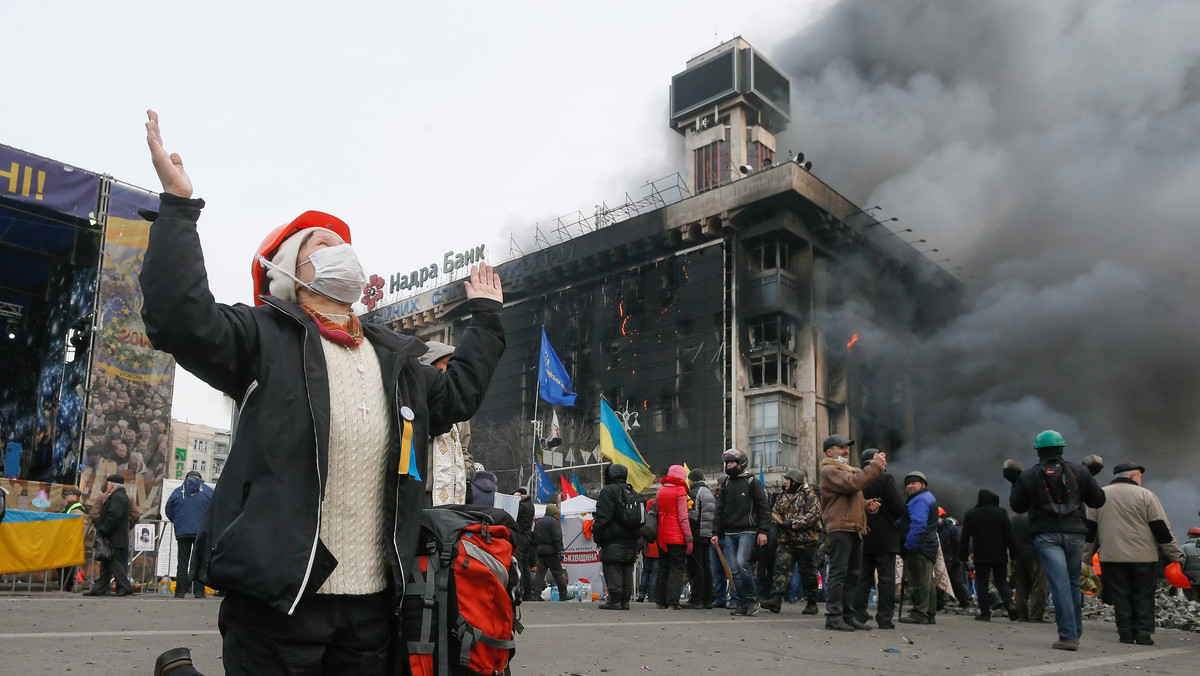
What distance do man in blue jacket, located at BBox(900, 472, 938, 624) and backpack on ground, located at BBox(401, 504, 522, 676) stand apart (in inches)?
337

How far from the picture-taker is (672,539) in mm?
11094

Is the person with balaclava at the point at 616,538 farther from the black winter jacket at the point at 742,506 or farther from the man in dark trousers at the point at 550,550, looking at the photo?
the man in dark trousers at the point at 550,550

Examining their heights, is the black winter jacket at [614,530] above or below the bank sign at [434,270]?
below

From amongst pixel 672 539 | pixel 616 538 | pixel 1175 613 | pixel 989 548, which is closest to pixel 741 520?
pixel 672 539

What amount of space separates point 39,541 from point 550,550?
6837mm

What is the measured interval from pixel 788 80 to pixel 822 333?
2443 cm

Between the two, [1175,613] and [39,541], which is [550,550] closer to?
[39,541]

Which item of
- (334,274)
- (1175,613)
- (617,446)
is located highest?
(617,446)

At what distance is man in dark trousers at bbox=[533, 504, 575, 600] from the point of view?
572 inches

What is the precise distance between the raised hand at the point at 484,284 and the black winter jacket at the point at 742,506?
7.78 m

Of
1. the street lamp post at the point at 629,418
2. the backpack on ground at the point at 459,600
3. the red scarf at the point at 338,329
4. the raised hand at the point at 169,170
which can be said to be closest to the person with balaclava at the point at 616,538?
the backpack on ground at the point at 459,600

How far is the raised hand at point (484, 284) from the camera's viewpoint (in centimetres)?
289

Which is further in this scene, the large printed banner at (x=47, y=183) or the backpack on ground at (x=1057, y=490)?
the large printed banner at (x=47, y=183)

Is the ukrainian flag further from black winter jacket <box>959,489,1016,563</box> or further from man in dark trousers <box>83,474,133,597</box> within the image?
black winter jacket <box>959,489,1016,563</box>
